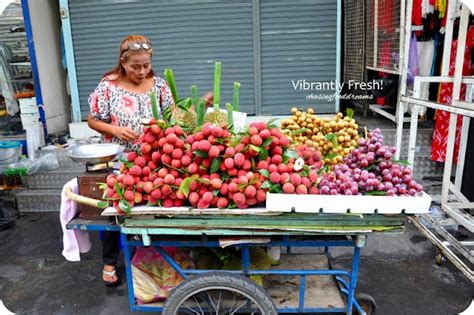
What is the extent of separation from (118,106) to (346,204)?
185 cm

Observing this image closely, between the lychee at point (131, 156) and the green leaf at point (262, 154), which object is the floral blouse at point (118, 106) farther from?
the green leaf at point (262, 154)

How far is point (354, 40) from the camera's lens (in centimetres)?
590

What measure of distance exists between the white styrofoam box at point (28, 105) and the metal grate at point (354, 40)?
188 inches

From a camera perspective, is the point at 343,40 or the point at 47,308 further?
the point at 343,40

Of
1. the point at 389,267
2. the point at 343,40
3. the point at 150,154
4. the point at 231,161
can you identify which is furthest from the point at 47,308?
the point at 343,40

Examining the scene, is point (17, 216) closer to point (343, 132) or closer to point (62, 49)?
point (62, 49)

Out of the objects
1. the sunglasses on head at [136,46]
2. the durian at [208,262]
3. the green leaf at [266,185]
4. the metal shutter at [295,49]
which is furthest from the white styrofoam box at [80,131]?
the green leaf at [266,185]

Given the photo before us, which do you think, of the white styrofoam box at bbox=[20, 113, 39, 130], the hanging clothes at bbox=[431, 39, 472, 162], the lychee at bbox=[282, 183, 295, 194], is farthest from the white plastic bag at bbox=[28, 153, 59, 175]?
the hanging clothes at bbox=[431, 39, 472, 162]

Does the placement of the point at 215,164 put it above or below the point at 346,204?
above

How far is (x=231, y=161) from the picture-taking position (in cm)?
197

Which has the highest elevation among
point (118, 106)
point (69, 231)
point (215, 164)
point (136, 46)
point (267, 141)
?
point (136, 46)

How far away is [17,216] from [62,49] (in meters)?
2.59

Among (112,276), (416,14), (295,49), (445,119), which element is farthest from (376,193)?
(295,49)

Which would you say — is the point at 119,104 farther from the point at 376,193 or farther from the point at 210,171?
the point at 376,193
